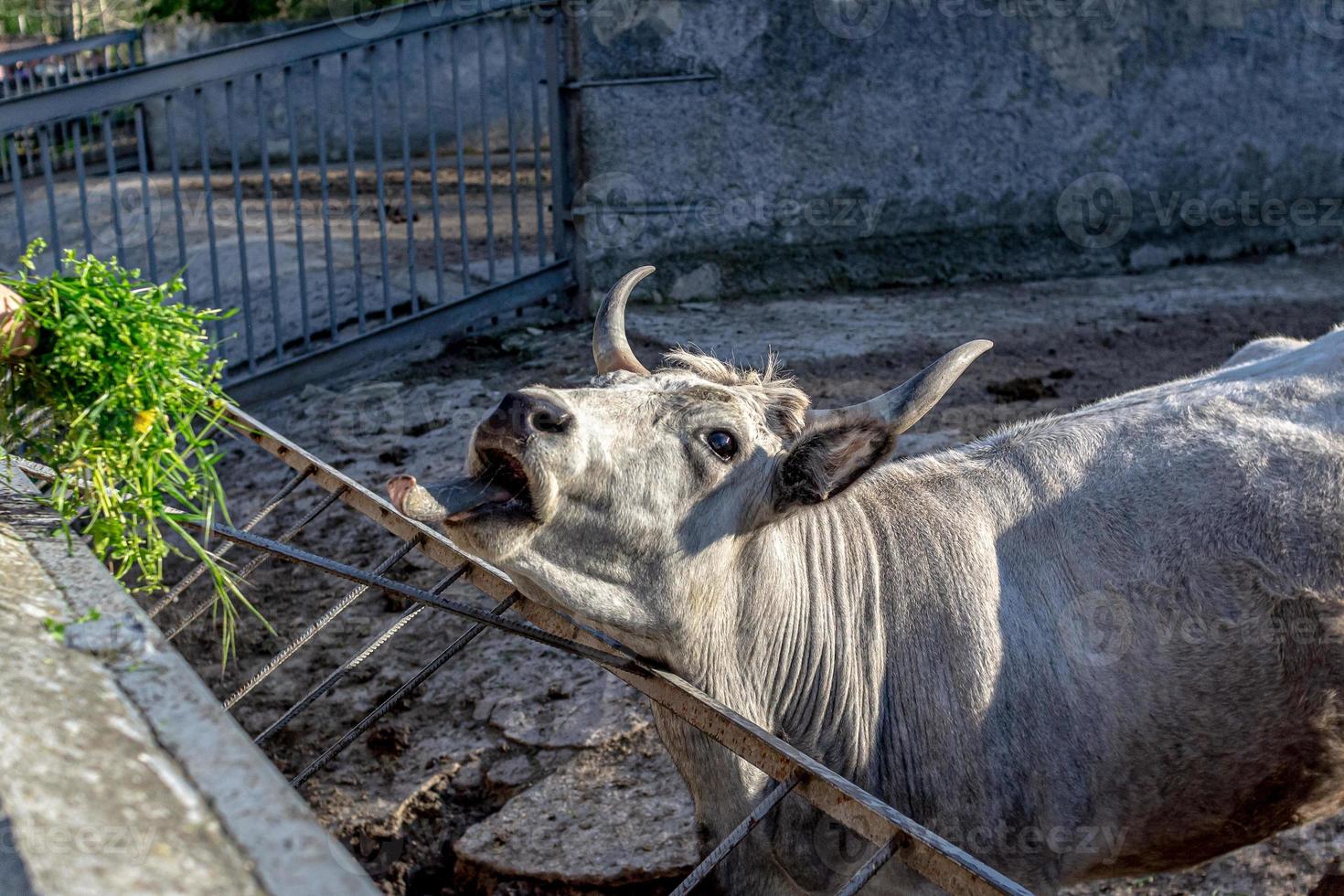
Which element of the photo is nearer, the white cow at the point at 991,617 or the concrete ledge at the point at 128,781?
the concrete ledge at the point at 128,781

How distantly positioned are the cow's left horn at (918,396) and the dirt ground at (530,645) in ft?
5.56

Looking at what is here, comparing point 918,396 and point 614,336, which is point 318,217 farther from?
point 918,396

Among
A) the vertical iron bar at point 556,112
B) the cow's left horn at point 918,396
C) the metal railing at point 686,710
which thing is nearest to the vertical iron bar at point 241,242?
the vertical iron bar at point 556,112

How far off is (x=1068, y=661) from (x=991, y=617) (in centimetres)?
20

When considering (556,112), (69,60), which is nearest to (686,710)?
(556,112)

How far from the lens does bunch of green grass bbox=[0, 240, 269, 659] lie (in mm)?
2242

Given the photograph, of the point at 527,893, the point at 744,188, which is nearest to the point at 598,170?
the point at 744,188

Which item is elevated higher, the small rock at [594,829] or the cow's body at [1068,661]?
the cow's body at [1068,661]

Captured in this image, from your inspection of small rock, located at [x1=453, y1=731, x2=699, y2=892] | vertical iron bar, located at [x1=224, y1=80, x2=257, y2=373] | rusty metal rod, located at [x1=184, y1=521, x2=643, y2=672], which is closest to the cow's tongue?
rusty metal rod, located at [x1=184, y1=521, x2=643, y2=672]

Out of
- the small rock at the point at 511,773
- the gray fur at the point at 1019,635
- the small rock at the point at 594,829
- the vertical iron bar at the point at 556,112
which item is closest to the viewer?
the gray fur at the point at 1019,635

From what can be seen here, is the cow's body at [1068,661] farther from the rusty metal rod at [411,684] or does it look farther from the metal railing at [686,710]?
the rusty metal rod at [411,684]

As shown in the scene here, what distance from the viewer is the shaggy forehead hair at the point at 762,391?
2898 millimetres

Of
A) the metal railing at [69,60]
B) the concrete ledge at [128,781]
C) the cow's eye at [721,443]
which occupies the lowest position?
the concrete ledge at [128,781]

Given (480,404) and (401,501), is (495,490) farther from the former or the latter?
(480,404)
